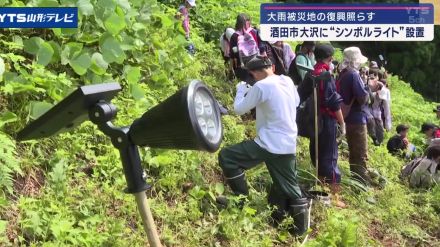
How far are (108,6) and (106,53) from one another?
1.65 feet

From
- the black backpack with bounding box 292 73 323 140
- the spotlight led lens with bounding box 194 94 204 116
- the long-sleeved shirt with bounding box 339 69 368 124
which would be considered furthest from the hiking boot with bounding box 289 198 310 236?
the spotlight led lens with bounding box 194 94 204 116

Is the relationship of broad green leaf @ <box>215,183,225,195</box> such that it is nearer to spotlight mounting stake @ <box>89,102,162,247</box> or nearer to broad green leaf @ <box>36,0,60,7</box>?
broad green leaf @ <box>36,0,60,7</box>

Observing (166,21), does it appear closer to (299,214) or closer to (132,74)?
(132,74)

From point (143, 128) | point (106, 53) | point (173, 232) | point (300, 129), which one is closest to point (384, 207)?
point (300, 129)

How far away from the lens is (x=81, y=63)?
5.35m

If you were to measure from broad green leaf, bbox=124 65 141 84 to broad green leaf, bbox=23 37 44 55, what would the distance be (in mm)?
984

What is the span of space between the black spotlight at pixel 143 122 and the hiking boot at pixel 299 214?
2.76 metres

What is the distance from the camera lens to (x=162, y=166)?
5.12 meters

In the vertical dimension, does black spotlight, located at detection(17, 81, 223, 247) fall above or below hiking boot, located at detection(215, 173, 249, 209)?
above

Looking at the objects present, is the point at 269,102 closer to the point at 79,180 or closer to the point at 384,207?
the point at 79,180

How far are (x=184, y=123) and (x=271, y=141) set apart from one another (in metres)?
2.84

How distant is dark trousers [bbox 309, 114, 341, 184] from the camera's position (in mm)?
5914

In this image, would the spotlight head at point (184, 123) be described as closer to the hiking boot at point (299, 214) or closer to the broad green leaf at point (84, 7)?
the hiking boot at point (299, 214)

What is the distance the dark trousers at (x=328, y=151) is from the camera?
19.4ft
